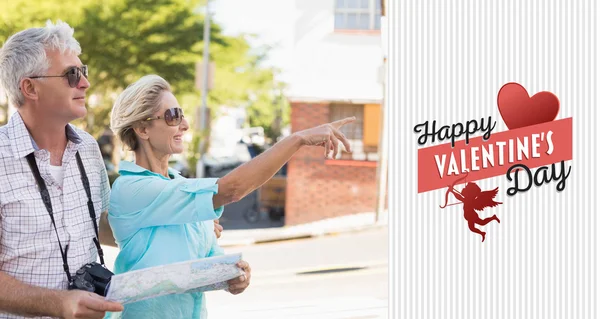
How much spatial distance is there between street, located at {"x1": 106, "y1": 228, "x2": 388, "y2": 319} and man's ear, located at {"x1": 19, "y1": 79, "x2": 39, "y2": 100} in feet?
18.8

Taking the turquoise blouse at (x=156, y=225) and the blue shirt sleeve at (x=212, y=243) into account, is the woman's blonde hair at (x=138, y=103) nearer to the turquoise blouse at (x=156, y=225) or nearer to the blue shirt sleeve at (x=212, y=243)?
the turquoise blouse at (x=156, y=225)

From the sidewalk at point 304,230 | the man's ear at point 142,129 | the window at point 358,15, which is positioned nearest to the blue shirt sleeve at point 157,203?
the man's ear at point 142,129

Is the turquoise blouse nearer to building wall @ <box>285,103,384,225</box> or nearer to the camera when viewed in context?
the camera

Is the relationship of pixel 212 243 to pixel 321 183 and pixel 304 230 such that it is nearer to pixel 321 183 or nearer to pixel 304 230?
pixel 304 230

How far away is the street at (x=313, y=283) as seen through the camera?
8.32 metres

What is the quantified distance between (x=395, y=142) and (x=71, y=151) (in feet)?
34.6

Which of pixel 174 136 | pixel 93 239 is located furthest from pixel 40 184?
pixel 174 136

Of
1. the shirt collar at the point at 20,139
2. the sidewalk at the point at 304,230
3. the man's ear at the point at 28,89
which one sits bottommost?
→ the sidewalk at the point at 304,230

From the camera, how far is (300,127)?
62.5ft

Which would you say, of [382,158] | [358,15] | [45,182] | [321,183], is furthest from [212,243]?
[358,15]

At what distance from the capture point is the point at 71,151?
2.22 meters

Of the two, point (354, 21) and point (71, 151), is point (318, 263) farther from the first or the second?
point (71, 151)

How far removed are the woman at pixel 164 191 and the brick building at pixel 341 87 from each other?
16.1 m

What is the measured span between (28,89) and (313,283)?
8.20 meters
